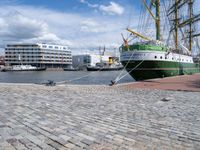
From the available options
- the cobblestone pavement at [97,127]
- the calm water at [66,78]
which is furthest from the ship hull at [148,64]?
the cobblestone pavement at [97,127]

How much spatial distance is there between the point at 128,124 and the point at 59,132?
6.60 ft

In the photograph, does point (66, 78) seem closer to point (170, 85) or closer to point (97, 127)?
point (170, 85)

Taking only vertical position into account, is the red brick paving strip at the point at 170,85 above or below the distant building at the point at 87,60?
below

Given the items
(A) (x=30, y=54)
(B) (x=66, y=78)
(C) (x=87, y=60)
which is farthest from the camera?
(C) (x=87, y=60)

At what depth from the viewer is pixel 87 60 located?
539 feet

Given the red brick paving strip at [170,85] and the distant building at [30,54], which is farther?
the distant building at [30,54]

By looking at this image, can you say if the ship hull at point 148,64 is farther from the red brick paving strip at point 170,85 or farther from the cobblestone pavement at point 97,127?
the cobblestone pavement at point 97,127

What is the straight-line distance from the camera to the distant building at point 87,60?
533 ft

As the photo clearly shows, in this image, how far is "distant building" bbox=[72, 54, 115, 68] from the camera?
162m

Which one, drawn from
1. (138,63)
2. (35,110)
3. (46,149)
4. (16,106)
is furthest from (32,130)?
(138,63)

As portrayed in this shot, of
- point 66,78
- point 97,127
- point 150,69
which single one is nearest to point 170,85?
point 150,69

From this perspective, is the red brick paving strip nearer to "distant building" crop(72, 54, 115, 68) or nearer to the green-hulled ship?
the green-hulled ship

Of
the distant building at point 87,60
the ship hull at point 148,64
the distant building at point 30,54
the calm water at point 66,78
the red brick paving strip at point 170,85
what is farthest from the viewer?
the distant building at point 87,60

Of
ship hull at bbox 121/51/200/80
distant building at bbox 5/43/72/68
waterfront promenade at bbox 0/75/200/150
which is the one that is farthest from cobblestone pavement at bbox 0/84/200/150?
distant building at bbox 5/43/72/68
